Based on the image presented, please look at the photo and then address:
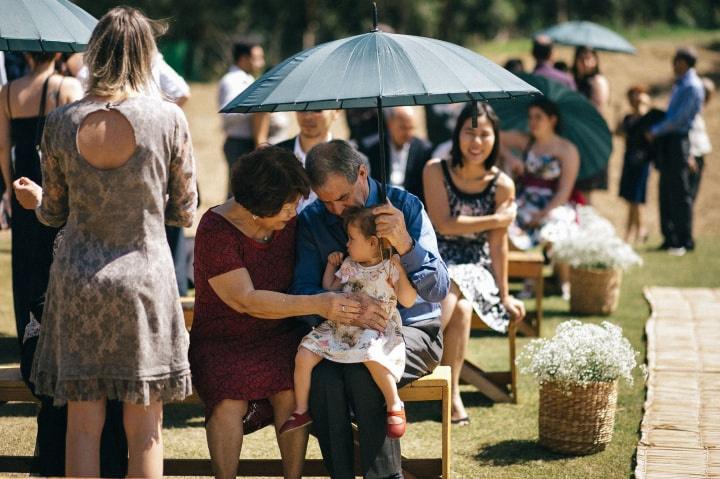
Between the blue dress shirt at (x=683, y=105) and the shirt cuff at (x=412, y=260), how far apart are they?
7.34 m

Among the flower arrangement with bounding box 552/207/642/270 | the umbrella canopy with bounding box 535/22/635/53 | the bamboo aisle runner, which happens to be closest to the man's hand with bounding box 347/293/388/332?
the bamboo aisle runner

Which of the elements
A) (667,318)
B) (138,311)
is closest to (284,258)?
(138,311)

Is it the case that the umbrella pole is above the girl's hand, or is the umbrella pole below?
above

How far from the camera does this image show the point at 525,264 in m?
6.73

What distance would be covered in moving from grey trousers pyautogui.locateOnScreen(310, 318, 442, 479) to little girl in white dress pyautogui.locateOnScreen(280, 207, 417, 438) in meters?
0.03

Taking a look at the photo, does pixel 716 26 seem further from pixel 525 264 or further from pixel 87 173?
pixel 87 173

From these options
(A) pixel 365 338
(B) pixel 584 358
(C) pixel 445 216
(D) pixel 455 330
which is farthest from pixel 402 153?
(A) pixel 365 338

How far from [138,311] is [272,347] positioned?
719 mm

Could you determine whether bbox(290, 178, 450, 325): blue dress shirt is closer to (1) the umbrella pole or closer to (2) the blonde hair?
(1) the umbrella pole

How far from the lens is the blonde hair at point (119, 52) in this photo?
332 centimetres

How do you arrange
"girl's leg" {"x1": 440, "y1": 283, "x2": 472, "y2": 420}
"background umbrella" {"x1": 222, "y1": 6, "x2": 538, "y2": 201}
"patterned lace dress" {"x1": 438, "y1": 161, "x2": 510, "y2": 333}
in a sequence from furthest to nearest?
"patterned lace dress" {"x1": 438, "y1": 161, "x2": 510, "y2": 333}
"girl's leg" {"x1": 440, "y1": 283, "x2": 472, "y2": 420}
"background umbrella" {"x1": 222, "y1": 6, "x2": 538, "y2": 201}

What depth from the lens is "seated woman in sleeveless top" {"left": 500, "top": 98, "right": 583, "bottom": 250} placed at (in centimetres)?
754

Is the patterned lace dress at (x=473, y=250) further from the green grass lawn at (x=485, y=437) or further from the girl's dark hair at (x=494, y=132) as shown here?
the green grass lawn at (x=485, y=437)

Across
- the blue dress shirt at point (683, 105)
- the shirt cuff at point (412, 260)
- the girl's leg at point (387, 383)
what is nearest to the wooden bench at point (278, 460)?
the girl's leg at point (387, 383)
